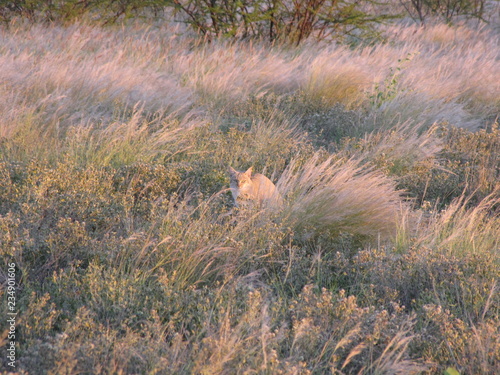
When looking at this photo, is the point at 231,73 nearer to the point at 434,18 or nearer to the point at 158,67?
the point at 158,67

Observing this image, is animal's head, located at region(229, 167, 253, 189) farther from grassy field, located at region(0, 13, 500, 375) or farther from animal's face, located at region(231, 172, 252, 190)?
grassy field, located at region(0, 13, 500, 375)

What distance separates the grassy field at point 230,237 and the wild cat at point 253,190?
100 millimetres

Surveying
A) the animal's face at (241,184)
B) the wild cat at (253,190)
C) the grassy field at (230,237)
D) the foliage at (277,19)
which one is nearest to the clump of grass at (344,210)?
the grassy field at (230,237)

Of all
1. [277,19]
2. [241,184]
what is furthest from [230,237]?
[277,19]

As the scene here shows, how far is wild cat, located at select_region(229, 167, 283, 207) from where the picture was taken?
3.47 metres

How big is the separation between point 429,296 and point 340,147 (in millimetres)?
2601

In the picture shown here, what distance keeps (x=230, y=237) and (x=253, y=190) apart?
0.87 meters

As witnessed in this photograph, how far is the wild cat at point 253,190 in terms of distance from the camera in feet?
11.4

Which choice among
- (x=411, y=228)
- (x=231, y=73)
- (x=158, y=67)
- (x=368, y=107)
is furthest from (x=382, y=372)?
(x=158, y=67)

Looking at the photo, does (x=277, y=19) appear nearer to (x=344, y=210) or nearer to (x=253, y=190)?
(x=253, y=190)

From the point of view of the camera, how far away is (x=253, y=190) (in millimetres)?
3760

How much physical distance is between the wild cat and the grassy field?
0.10 m

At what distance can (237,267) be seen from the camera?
115 inches

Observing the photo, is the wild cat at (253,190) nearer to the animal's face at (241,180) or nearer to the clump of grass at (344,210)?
the animal's face at (241,180)
